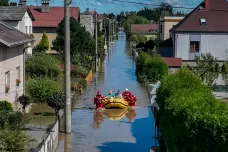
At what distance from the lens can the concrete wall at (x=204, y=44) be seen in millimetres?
45781

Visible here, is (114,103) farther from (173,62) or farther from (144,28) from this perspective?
(144,28)

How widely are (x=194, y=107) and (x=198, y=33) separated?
35.4 meters

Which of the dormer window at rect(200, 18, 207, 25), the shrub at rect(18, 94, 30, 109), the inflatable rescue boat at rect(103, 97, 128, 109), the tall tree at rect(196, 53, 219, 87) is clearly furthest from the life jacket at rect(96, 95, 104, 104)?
the dormer window at rect(200, 18, 207, 25)

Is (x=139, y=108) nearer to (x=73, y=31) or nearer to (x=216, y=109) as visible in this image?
(x=216, y=109)

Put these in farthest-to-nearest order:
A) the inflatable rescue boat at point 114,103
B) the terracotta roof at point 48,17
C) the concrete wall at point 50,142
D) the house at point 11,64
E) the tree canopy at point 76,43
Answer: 1. the terracotta roof at point 48,17
2. the tree canopy at point 76,43
3. the inflatable rescue boat at point 114,103
4. the house at point 11,64
5. the concrete wall at point 50,142

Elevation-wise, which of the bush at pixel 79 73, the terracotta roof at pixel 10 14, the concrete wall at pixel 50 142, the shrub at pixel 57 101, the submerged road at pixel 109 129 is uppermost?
the terracotta roof at pixel 10 14

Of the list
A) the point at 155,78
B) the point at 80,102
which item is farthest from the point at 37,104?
the point at 155,78

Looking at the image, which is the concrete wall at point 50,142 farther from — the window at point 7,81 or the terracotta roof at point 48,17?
the terracotta roof at point 48,17

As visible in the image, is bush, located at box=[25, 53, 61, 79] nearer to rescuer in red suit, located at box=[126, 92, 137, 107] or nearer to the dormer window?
rescuer in red suit, located at box=[126, 92, 137, 107]

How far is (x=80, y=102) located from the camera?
28.2 metres

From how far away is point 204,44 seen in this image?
45.9 m

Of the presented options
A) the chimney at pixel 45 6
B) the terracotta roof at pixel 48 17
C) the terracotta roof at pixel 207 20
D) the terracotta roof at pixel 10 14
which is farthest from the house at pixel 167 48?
the terracotta roof at pixel 10 14

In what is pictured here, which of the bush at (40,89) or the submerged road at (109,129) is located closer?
the submerged road at (109,129)

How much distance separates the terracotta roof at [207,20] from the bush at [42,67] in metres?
14.8
